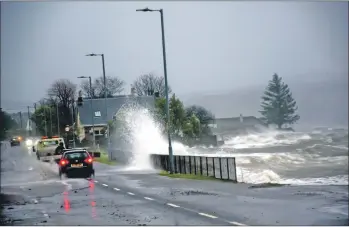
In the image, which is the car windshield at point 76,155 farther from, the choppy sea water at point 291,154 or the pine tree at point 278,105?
the pine tree at point 278,105

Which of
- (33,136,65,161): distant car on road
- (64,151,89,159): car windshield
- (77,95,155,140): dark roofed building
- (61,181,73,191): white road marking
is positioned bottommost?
(61,181,73,191): white road marking

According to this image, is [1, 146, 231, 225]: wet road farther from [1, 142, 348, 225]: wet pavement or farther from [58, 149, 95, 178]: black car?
[58, 149, 95, 178]: black car

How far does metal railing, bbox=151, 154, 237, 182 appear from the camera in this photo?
80.1 feet

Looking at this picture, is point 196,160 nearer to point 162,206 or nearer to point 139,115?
point 139,115

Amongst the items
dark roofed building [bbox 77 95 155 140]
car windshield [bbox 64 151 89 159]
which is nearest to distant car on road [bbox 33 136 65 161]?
car windshield [bbox 64 151 89 159]

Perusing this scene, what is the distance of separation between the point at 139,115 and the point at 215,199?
10.2 m

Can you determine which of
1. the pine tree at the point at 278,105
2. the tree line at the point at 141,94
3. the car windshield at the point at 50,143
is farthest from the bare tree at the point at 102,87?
the pine tree at the point at 278,105

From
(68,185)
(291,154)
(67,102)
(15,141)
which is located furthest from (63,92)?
(291,154)

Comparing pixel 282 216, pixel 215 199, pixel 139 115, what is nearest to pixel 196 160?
pixel 139 115

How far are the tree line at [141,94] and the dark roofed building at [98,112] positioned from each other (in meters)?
0.32

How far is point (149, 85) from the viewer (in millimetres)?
26344

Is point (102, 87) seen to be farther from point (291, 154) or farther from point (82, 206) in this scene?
point (291, 154)

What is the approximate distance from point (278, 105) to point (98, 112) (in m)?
7.12

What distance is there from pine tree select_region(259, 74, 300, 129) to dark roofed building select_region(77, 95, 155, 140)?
524 centimetres
